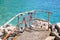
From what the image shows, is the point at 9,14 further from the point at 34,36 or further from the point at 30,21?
the point at 34,36

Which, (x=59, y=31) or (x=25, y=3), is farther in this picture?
(x=25, y=3)

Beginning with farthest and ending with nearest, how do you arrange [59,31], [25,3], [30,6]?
[25,3]
[30,6]
[59,31]

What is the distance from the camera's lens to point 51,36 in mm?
8758

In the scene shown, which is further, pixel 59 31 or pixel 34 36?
pixel 59 31

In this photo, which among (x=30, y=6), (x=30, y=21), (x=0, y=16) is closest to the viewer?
(x=30, y=21)

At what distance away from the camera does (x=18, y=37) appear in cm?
860

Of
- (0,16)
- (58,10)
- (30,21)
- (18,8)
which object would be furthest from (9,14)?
(30,21)

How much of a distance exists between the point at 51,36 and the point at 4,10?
18140 mm

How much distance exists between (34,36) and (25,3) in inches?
876

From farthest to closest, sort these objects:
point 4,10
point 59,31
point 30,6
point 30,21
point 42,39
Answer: point 30,6 < point 4,10 < point 30,21 < point 59,31 < point 42,39

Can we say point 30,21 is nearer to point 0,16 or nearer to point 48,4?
point 0,16

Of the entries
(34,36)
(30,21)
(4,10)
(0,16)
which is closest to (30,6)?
(4,10)

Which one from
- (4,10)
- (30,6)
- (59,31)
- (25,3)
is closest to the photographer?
(59,31)

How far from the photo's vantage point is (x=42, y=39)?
8453mm
